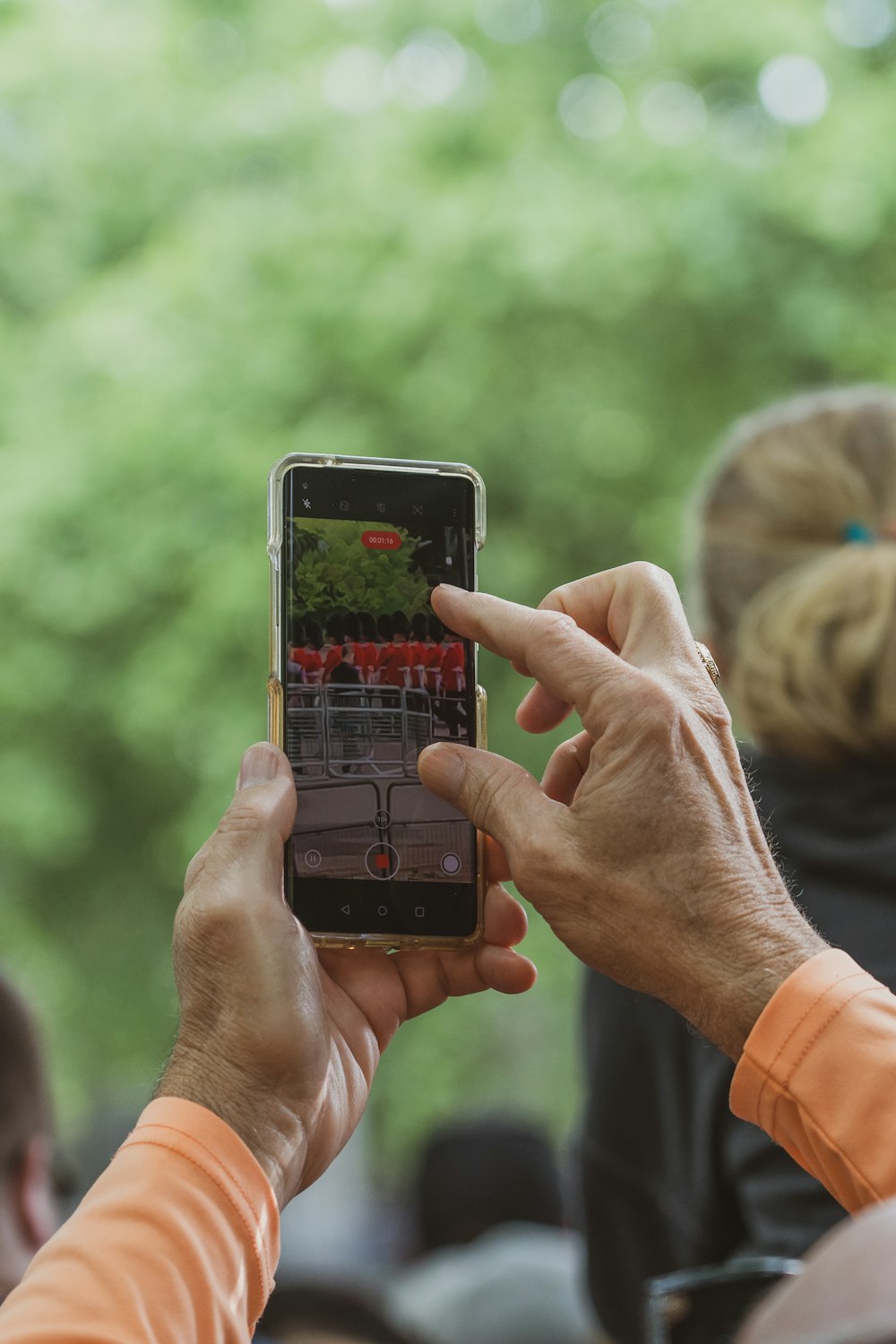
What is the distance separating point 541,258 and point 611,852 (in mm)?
4321

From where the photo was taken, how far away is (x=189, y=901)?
1123 millimetres

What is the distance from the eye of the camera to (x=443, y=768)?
1.22 meters

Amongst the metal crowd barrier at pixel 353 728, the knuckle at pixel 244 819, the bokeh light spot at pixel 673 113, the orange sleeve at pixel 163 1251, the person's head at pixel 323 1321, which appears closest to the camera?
the orange sleeve at pixel 163 1251

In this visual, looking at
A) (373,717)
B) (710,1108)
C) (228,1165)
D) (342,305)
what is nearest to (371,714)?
(373,717)

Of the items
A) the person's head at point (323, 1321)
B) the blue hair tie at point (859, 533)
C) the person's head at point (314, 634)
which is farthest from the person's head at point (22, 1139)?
the blue hair tie at point (859, 533)

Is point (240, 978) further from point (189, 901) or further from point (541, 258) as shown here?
point (541, 258)

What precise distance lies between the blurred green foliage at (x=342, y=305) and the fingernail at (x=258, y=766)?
152 inches

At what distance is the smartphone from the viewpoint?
1285 mm

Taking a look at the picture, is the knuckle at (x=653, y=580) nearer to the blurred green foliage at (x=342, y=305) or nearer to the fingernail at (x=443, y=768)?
the fingernail at (x=443, y=768)

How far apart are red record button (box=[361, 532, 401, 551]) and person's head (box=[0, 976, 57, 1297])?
111cm

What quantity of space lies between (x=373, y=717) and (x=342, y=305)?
435cm

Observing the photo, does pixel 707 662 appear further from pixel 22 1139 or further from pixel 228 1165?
pixel 22 1139

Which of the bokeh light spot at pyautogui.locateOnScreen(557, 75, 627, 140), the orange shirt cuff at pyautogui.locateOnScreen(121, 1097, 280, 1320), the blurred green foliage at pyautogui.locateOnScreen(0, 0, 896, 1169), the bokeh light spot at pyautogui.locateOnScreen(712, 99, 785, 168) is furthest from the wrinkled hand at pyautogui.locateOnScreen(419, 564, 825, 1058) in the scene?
the bokeh light spot at pyautogui.locateOnScreen(557, 75, 627, 140)

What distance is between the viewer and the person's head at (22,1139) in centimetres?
186
